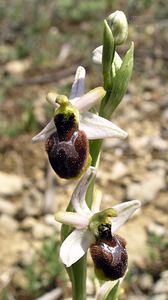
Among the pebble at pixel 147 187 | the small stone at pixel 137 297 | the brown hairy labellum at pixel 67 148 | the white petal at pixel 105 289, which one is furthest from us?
the pebble at pixel 147 187

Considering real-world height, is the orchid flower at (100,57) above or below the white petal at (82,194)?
above

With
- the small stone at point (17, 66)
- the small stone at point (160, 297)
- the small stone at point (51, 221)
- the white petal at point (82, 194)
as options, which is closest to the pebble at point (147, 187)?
the small stone at point (51, 221)

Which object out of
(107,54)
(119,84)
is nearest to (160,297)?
(119,84)

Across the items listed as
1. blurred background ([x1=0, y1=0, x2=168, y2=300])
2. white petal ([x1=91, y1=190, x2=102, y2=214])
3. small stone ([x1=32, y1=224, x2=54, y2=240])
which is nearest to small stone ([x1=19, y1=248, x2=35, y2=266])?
blurred background ([x1=0, y1=0, x2=168, y2=300])

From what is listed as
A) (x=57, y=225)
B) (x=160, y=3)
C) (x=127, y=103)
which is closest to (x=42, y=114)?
(x=127, y=103)

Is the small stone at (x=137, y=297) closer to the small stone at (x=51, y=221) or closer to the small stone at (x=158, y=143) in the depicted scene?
the small stone at (x=51, y=221)
